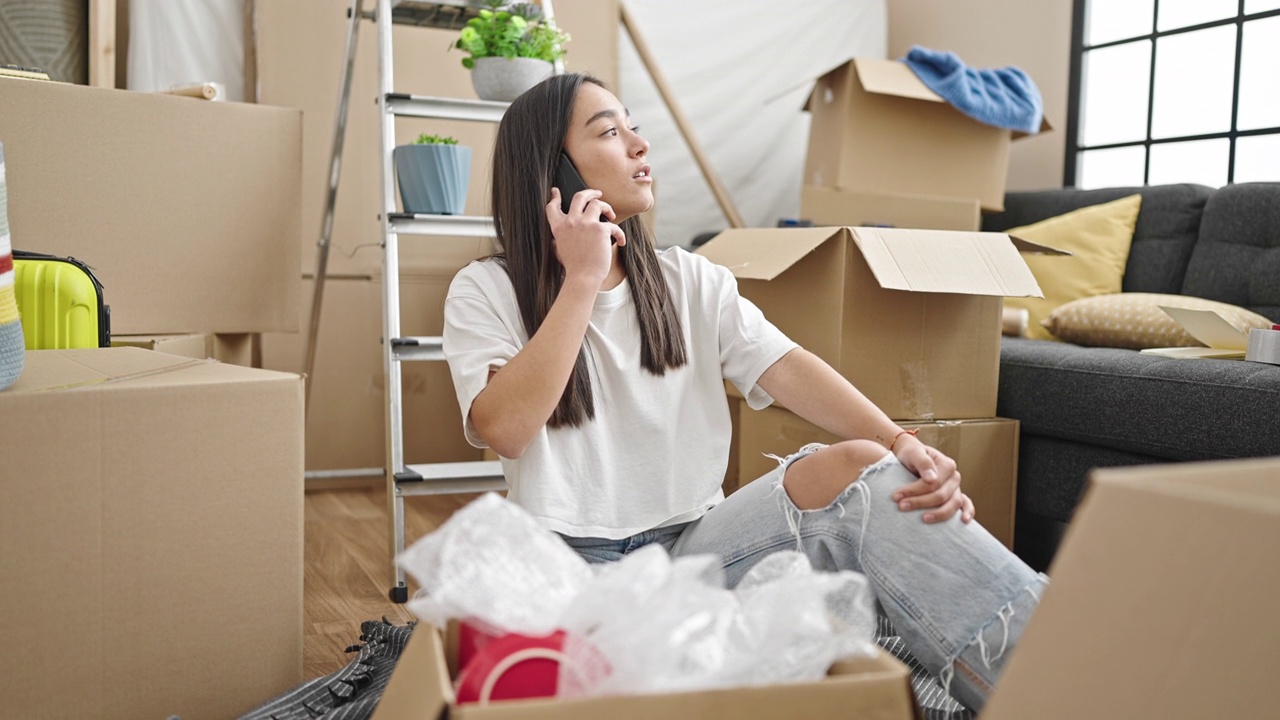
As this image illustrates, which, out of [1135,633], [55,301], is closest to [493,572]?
[1135,633]

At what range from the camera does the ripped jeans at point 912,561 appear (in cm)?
97

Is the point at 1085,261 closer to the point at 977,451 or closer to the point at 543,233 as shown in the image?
the point at 977,451

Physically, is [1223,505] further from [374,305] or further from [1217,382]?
[374,305]

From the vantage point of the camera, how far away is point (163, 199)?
6.35 feet

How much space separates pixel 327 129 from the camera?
2758 millimetres

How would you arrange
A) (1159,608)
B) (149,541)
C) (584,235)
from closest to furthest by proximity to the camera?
1. (1159,608)
2. (149,541)
3. (584,235)

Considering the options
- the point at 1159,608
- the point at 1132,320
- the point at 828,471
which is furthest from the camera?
the point at 1132,320

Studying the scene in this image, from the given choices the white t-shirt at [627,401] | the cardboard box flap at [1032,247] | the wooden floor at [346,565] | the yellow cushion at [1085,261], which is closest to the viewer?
the white t-shirt at [627,401]

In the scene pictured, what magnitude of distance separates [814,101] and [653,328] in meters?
1.78

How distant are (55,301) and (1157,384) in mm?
1678

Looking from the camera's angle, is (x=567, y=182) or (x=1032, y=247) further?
(x=1032, y=247)

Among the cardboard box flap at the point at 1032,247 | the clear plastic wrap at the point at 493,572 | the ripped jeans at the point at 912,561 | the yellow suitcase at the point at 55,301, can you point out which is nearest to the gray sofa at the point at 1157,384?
the cardboard box flap at the point at 1032,247

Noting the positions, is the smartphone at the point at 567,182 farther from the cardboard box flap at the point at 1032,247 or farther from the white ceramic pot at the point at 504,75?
the cardboard box flap at the point at 1032,247

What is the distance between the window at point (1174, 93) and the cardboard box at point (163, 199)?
2.22 metres
